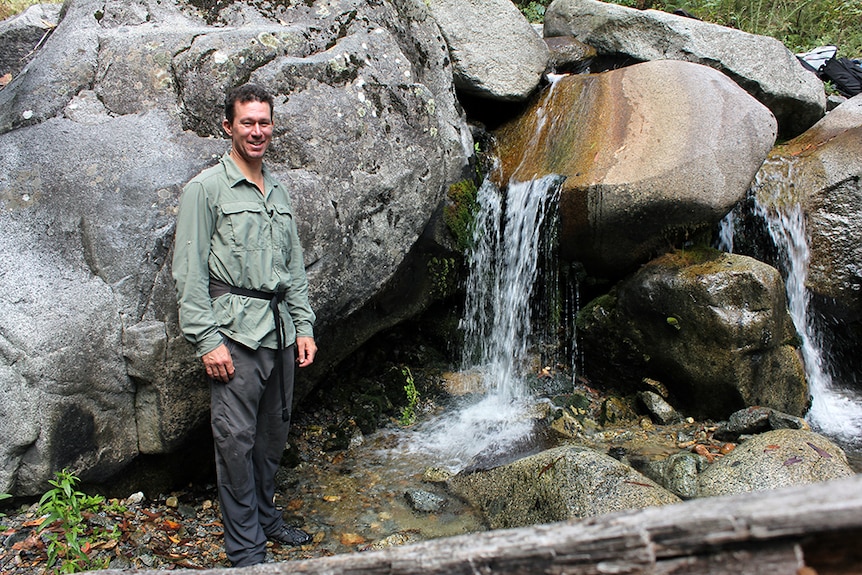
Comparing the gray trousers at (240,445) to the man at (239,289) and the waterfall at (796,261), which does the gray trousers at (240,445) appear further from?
the waterfall at (796,261)

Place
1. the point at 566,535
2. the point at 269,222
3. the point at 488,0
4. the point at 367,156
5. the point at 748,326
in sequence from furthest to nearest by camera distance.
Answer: the point at 488,0, the point at 748,326, the point at 367,156, the point at 269,222, the point at 566,535

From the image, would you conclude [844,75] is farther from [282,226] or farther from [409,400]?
[282,226]

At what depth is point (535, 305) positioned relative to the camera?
258 inches

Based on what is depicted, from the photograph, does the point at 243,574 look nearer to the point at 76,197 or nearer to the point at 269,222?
the point at 269,222

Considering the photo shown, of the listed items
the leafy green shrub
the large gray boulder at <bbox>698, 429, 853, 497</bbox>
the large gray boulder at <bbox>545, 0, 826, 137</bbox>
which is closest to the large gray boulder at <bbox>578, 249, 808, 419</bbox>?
the large gray boulder at <bbox>698, 429, 853, 497</bbox>

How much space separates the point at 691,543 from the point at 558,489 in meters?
2.81

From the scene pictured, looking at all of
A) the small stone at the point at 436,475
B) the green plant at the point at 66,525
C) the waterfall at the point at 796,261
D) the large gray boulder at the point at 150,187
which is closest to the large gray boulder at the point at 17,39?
the large gray boulder at the point at 150,187

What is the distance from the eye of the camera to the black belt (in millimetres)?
3258

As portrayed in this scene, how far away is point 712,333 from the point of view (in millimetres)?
5480

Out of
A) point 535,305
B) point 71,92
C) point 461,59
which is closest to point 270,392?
point 71,92

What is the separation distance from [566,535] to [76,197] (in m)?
3.56

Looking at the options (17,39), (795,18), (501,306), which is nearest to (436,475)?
(501,306)

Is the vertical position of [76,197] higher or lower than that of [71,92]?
lower

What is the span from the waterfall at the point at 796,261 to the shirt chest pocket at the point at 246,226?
554 centimetres
